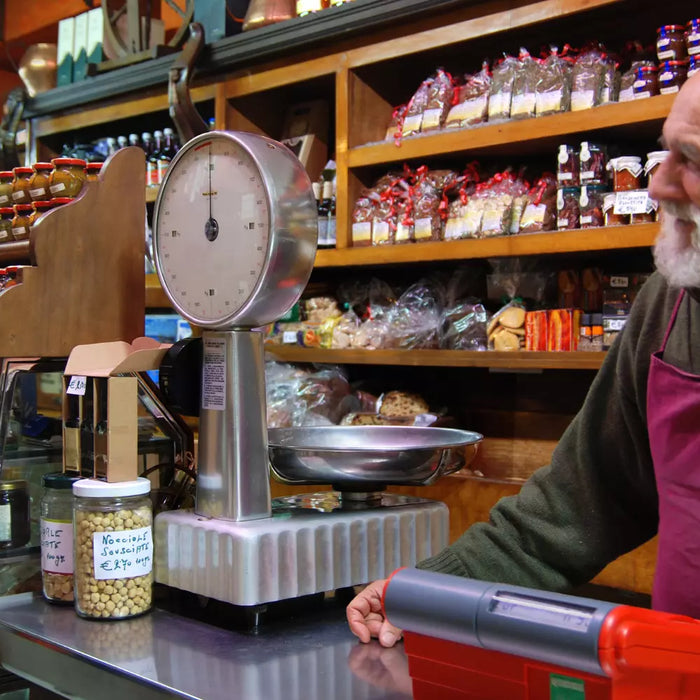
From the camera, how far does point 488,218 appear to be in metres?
2.65

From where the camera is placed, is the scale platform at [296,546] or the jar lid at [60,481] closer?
the scale platform at [296,546]

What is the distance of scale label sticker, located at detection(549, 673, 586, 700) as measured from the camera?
2.34 feet

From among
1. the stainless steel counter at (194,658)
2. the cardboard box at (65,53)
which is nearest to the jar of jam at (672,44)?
the stainless steel counter at (194,658)

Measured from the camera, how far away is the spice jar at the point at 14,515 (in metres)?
1.50

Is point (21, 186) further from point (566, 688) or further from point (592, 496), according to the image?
point (566, 688)

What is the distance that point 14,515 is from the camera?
1514mm

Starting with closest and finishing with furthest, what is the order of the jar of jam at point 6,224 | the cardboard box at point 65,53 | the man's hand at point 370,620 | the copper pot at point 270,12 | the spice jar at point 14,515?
the man's hand at point 370,620, the spice jar at point 14,515, the jar of jam at point 6,224, the copper pot at point 270,12, the cardboard box at point 65,53

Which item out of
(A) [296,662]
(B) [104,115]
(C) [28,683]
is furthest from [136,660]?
(B) [104,115]

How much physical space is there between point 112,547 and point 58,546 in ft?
0.48

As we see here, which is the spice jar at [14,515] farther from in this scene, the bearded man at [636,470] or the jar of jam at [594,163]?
the jar of jam at [594,163]

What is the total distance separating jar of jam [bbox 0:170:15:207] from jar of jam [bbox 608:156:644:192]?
4.80 ft

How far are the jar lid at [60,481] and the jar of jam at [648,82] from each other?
1.76 meters

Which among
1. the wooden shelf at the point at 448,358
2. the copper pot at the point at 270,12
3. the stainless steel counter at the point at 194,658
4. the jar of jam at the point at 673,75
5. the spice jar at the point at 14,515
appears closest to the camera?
the stainless steel counter at the point at 194,658

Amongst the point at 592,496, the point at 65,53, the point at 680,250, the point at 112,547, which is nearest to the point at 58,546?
the point at 112,547
